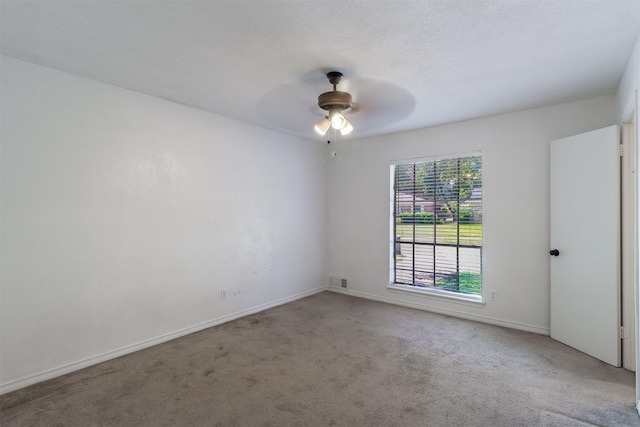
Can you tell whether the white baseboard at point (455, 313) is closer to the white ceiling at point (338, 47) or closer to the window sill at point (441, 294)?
the window sill at point (441, 294)

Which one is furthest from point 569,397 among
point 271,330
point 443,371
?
point 271,330

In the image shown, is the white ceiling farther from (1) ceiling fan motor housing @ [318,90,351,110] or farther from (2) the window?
(2) the window

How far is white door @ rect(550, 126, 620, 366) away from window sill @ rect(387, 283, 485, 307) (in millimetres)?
838

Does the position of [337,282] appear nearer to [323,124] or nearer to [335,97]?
[323,124]

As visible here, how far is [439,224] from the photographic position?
14.4ft

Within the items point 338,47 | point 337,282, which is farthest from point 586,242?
point 337,282

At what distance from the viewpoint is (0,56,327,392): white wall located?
2.50m

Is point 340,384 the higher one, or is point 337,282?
point 337,282

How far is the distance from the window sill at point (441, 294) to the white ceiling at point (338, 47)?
2396 millimetres

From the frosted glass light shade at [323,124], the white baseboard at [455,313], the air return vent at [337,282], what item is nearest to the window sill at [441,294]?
the white baseboard at [455,313]

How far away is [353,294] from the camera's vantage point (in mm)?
5207

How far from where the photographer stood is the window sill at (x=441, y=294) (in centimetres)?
404

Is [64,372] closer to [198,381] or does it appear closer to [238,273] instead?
[198,381]

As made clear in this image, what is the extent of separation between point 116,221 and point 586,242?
4.51 metres
